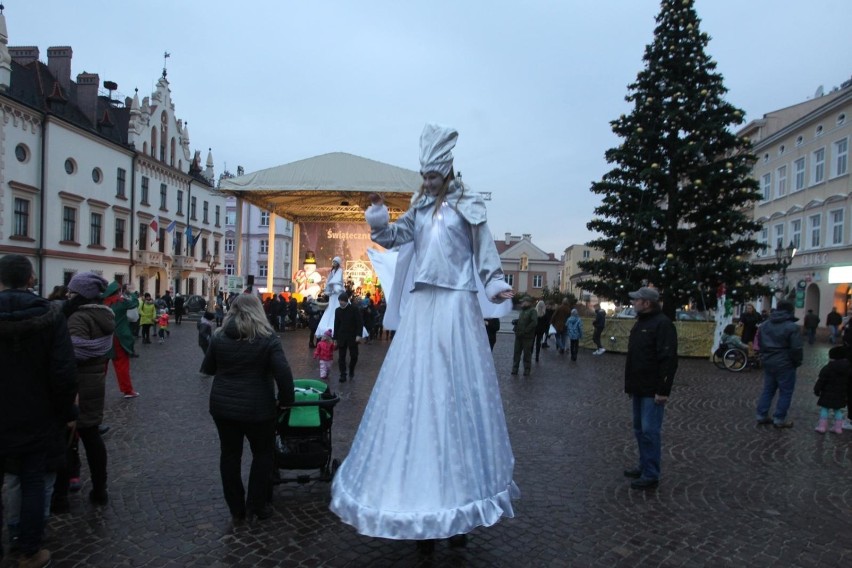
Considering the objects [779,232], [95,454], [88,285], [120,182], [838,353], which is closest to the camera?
[95,454]

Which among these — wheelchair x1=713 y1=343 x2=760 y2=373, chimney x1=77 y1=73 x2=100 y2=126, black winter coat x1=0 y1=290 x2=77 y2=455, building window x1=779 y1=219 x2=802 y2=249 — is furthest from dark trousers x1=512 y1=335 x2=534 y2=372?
chimney x1=77 y1=73 x2=100 y2=126

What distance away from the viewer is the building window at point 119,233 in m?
35.5

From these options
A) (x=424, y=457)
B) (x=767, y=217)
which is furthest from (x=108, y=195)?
(x=767, y=217)

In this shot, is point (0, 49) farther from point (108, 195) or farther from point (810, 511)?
point (810, 511)

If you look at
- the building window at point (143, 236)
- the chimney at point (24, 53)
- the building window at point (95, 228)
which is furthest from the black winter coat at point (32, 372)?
the chimney at point (24, 53)

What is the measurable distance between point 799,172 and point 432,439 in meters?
37.3

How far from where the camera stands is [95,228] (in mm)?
33438

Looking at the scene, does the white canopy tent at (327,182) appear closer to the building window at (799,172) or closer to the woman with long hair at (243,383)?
the woman with long hair at (243,383)

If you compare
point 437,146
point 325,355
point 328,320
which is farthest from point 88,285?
point 328,320

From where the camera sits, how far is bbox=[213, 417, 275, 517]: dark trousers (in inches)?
155

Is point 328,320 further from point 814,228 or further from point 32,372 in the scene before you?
point 814,228

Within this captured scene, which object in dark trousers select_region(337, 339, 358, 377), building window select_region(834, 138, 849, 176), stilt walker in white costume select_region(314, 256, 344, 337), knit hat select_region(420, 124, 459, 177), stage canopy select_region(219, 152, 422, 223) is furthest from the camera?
building window select_region(834, 138, 849, 176)

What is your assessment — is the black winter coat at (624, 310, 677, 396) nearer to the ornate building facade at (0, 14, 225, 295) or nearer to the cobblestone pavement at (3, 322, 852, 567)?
the cobblestone pavement at (3, 322, 852, 567)

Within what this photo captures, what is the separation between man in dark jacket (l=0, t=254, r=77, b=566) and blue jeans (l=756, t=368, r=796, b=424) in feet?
26.8
